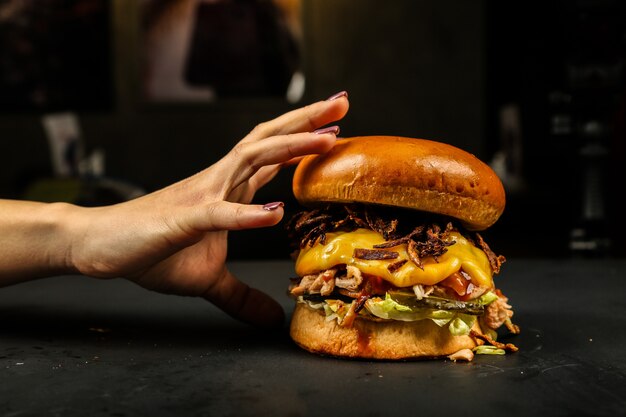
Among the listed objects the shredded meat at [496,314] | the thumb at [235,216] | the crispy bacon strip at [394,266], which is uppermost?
the thumb at [235,216]

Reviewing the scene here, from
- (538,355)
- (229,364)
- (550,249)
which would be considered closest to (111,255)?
(229,364)

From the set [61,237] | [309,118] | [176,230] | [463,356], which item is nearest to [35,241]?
[61,237]

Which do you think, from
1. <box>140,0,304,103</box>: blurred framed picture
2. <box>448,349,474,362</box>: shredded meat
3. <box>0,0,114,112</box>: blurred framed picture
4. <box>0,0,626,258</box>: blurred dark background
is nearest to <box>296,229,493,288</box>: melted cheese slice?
<box>448,349,474,362</box>: shredded meat

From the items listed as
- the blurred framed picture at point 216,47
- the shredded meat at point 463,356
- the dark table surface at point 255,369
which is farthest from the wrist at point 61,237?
the blurred framed picture at point 216,47

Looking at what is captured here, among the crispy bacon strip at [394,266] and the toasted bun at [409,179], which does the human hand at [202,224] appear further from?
the crispy bacon strip at [394,266]

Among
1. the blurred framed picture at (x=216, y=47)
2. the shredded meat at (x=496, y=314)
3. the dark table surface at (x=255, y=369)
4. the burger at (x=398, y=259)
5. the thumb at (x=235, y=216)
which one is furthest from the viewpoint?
the blurred framed picture at (x=216, y=47)

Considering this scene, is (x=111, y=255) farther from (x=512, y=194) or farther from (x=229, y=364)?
(x=512, y=194)

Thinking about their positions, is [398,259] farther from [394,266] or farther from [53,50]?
[53,50]

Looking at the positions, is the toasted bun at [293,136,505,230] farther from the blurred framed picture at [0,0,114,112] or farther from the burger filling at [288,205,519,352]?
the blurred framed picture at [0,0,114,112]
